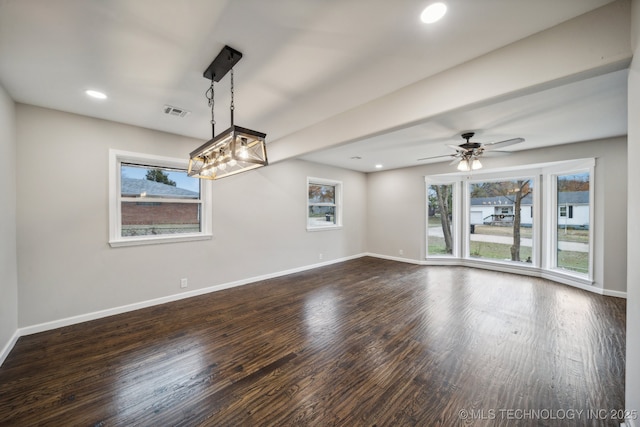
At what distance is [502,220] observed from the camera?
5.54 m

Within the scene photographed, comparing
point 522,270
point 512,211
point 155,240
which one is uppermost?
point 512,211

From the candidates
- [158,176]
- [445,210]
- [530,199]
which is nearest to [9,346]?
[158,176]

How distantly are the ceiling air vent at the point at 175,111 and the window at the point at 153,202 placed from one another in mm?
928

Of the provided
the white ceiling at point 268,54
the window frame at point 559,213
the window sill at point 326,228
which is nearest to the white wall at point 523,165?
the window frame at point 559,213

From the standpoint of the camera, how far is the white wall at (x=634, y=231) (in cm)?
129

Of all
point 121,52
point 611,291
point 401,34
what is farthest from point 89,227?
point 611,291

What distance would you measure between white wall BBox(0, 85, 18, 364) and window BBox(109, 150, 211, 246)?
816 millimetres

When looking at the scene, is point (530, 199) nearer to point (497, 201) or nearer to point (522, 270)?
point (497, 201)

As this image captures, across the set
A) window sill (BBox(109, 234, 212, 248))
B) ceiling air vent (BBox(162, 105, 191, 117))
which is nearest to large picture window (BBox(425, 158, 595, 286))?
window sill (BBox(109, 234, 212, 248))

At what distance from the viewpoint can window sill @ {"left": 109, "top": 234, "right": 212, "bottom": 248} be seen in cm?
323

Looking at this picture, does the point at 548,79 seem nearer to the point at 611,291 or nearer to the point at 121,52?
the point at 121,52

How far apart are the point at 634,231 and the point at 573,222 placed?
14.7 feet

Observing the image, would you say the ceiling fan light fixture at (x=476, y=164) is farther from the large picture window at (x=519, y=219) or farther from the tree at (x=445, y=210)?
the tree at (x=445, y=210)

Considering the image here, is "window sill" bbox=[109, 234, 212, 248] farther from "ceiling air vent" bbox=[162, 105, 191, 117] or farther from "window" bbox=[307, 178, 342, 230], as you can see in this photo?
"window" bbox=[307, 178, 342, 230]
